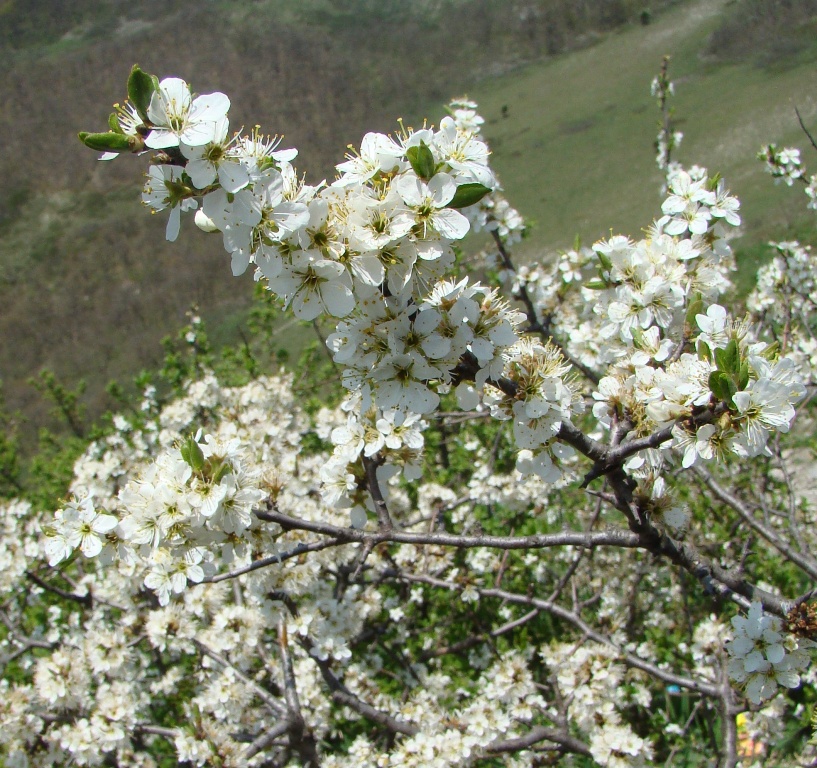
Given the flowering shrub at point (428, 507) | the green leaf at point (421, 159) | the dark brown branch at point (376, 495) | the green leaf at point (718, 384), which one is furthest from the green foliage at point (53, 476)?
the green leaf at point (718, 384)

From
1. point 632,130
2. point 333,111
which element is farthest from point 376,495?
point 333,111

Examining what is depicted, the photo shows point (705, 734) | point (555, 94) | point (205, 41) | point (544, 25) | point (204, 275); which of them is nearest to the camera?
point (705, 734)

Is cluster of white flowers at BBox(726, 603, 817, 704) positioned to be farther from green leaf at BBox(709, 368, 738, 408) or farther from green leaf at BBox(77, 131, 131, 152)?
green leaf at BBox(77, 131, 131, 152)

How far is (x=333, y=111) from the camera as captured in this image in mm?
21609

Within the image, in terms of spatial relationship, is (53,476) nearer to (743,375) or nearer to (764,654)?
(764,654)

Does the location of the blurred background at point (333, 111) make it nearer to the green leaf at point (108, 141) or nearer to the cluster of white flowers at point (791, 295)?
the cluster of white flowers at point (791, 295)

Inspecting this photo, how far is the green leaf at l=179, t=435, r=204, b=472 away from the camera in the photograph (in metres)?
1.38

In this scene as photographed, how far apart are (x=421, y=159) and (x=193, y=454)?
0.80 metres

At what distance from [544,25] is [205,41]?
12869 millimetres

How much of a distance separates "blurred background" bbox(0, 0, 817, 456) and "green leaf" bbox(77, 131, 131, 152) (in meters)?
7.92

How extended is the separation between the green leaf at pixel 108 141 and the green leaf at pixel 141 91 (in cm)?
5

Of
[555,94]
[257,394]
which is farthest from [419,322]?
[555,94]

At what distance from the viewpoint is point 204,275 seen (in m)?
17.2

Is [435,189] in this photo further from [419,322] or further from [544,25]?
[544,25]
